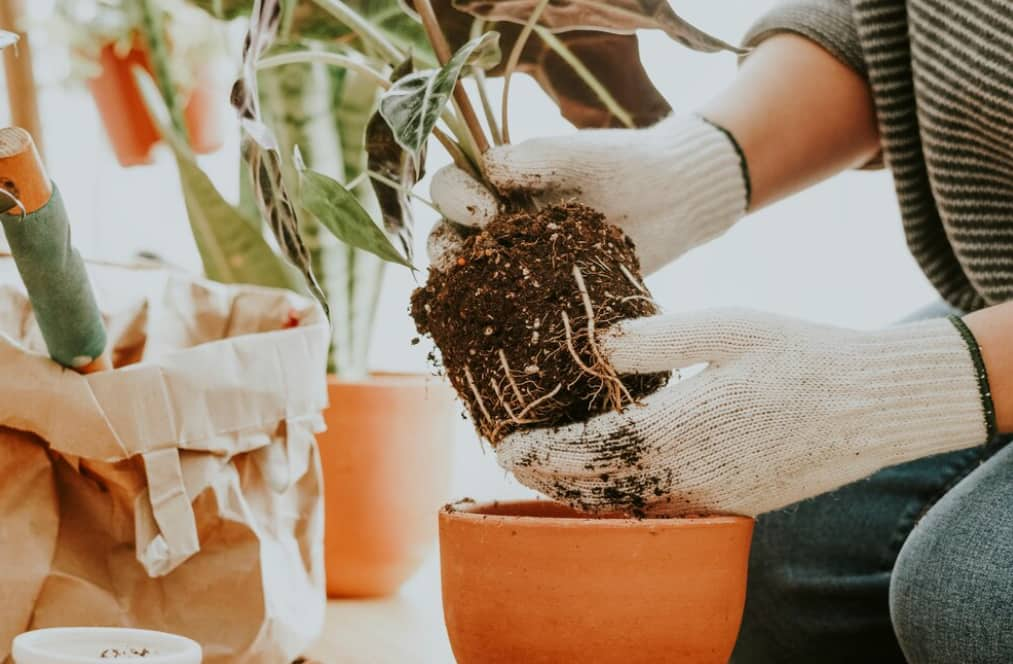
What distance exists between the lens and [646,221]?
31.3 inches

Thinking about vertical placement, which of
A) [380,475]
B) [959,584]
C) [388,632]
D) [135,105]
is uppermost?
[135,105]

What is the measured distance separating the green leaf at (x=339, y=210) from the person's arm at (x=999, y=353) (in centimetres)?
38

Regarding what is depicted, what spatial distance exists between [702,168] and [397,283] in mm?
780

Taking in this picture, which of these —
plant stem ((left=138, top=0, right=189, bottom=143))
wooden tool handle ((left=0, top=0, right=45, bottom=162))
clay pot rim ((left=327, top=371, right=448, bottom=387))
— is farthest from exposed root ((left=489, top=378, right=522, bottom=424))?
wooden tool handle ((left=0, top=0, right=45, bottom=162))

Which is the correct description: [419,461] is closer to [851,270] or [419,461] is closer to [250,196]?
[250,196]

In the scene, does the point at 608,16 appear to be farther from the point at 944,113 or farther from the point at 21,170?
the point at 21,170

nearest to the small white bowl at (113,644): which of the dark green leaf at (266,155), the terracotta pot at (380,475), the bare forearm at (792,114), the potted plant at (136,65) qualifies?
the dark green leaf at (266,155)

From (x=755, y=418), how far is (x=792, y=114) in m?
0.37

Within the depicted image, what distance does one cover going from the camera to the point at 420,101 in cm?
60

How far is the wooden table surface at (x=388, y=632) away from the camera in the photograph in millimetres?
864

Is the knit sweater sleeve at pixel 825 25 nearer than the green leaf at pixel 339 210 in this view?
No

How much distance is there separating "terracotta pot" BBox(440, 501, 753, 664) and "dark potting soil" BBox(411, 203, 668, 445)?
7cm

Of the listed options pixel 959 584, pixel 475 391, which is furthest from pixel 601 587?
pixel 959 584

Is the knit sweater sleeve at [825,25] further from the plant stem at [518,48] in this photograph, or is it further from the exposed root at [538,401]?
the exposed root at [538,401]
